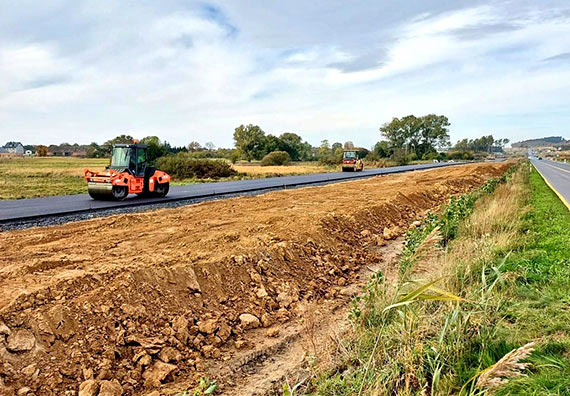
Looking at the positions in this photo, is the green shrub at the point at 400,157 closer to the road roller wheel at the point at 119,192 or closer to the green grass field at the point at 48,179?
the green grass field at the point at 48,179

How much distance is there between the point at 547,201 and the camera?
1366cm

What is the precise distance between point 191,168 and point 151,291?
1196 inches

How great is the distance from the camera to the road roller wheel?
614 inches

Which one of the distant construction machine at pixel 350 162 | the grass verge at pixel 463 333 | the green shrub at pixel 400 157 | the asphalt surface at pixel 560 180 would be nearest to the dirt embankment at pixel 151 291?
the grass verge at pixel 463 333

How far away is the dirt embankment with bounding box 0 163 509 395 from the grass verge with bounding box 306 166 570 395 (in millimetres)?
1511

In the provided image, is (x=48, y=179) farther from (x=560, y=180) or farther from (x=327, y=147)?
(x=327, y=147)

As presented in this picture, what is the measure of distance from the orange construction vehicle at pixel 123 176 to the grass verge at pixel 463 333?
12.1 meters

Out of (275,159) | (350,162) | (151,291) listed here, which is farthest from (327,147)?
(151,291)

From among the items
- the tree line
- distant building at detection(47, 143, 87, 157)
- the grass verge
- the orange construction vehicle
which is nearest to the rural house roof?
distant building at detection(47, 143, 87, 157)

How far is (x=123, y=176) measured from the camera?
15570 millimetres

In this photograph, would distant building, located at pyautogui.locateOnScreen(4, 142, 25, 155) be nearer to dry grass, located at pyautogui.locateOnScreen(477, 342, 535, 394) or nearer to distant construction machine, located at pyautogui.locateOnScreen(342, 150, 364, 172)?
distant construction machine, located at pyautogui.locateOnScreen(342, 150, 364, 172)

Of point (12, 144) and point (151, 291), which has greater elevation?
point (12, 144)

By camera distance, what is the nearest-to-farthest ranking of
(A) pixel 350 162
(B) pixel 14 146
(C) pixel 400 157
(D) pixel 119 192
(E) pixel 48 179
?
1. (D) pixel 119 192
2. (E) pixel 48 179
3. (A) pixel 350 162
4. (C) pixel 400 157
5. (B) pixel 14 146

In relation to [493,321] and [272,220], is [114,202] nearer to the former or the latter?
[272,220]
